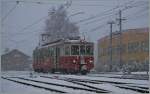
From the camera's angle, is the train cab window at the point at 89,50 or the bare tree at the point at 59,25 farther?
the train cab window at the point at 89,50

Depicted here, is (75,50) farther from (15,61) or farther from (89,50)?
(15,61)

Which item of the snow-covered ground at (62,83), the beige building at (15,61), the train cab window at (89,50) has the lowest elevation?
the snow-covered ground at (62,83)

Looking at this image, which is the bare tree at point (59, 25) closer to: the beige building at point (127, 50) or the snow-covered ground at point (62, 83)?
the beige building at point (127, 50)

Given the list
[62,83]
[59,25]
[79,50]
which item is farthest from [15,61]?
[79,50]

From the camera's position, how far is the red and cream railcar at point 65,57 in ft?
22.0

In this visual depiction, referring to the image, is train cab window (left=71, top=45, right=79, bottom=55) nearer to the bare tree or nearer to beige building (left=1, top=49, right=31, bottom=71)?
the bare tree

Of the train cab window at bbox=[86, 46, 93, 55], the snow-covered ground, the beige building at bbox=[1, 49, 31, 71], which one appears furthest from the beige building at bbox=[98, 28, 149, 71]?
the beige building at bbox=[1, 49, 31, 71]

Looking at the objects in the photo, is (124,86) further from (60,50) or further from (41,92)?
(60,50)

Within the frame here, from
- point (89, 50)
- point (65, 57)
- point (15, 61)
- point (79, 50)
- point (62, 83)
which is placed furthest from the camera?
point (65, 57)

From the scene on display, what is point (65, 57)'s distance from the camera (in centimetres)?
745

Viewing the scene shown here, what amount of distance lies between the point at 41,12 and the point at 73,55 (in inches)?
56.8

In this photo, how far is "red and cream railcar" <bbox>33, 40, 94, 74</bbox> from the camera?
6700mm

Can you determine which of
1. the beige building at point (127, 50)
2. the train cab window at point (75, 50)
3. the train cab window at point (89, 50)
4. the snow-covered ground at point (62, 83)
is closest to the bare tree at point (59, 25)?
the train cab window at point (89, 50)

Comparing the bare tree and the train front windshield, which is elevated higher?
the bare tree
